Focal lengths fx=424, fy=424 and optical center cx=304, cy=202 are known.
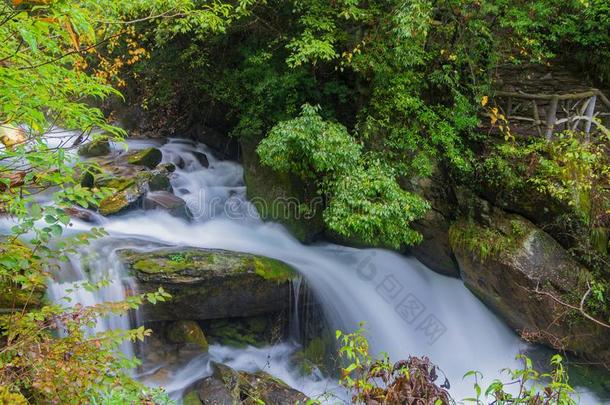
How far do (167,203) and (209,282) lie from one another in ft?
8.59

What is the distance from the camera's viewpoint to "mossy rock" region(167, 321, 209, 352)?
5863 mm

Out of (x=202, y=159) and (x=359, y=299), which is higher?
(x=202, y=159)

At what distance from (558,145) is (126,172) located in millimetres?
7717

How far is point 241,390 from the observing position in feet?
17.3

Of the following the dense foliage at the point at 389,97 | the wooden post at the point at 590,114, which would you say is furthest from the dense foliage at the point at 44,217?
the wooden post at the point at 590,114

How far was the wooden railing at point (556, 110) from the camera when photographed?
21.0 ft

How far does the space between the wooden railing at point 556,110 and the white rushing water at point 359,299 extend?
9.73ft

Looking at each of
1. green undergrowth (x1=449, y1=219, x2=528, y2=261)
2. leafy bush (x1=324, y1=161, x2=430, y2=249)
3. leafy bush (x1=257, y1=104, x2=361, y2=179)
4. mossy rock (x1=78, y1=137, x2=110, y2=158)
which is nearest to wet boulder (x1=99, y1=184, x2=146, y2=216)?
leafy bush (x1=257, y1=104, x2=361, y2=179)

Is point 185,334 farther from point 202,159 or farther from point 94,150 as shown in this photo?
point 94,150

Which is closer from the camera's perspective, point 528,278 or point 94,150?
point 528,278

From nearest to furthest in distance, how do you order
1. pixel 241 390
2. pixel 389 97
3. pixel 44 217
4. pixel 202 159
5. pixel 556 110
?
pixel 44 217 < pixel 241 390 < pixel 389 97 < pixel 556 110 < pixel 202 159

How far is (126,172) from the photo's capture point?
8.63 meters

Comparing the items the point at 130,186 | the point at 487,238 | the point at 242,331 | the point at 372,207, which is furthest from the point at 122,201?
the point at 487,238

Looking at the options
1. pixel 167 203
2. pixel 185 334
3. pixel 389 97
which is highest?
pixel 389 97
